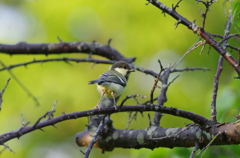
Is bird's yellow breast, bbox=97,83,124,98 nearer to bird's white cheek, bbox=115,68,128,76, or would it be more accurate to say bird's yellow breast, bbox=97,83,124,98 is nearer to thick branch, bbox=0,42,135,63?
bird's white cheek, bbox=115,68,128,76

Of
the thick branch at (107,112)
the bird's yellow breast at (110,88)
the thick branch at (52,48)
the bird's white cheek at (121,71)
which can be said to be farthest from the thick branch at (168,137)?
the thick branch at (52,48)

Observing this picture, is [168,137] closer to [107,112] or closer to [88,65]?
[107,112]

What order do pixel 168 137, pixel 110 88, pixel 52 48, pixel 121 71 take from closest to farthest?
pixel 168 137 < pixel 110 88 < pixel 121 71 < pixel 52 48

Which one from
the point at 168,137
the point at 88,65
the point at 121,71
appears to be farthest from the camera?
the point at 88,65

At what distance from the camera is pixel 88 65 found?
296 inches

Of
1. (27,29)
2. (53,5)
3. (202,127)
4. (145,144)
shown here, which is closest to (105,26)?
(53,5)

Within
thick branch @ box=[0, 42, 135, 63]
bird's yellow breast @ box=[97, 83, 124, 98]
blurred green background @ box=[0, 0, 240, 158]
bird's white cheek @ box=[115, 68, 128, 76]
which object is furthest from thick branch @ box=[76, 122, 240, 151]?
blurred green background @ box=[0, 0, 240, 158]

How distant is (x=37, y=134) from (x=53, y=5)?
2602mm

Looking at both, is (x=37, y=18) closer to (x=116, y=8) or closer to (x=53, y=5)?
(x=53, y=5)

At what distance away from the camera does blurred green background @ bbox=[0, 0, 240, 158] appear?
6.82 m

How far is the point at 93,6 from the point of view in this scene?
741 cm

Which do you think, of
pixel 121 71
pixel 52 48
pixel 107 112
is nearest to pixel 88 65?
pixel 52 48

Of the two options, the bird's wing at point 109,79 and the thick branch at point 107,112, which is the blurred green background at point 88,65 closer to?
the bird's wing at point 109,79

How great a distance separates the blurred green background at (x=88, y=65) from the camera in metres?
6.82
